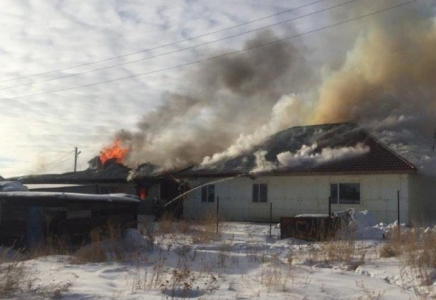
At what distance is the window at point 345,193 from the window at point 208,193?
21.5ft

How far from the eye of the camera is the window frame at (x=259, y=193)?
25641 millimetres

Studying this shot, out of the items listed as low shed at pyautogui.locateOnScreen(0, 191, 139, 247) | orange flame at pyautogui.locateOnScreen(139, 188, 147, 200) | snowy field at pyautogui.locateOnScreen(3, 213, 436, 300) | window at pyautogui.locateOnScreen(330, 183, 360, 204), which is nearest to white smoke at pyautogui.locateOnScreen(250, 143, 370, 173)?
window at pyautogui.locateOnScreen(330, 183, 360, 204)

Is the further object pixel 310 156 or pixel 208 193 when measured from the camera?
pixel 208 193

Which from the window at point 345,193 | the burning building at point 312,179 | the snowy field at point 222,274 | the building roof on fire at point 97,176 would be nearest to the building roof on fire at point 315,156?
the burning building at point 312,179

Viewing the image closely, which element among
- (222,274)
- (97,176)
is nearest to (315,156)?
(222,274)

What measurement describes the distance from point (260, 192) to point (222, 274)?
1660 centimetres

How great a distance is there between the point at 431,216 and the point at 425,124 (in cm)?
417

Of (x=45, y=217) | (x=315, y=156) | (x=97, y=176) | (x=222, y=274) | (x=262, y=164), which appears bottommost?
(x=222, y=274)

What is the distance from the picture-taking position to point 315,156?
79.8ft

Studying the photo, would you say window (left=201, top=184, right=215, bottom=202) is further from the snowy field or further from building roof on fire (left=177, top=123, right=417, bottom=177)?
the snowy field

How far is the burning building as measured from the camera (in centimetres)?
2219

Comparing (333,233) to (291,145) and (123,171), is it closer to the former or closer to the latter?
(291,145)

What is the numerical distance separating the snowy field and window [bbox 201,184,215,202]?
14064 millimetres

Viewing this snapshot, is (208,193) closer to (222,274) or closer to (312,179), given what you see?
(312,179)
